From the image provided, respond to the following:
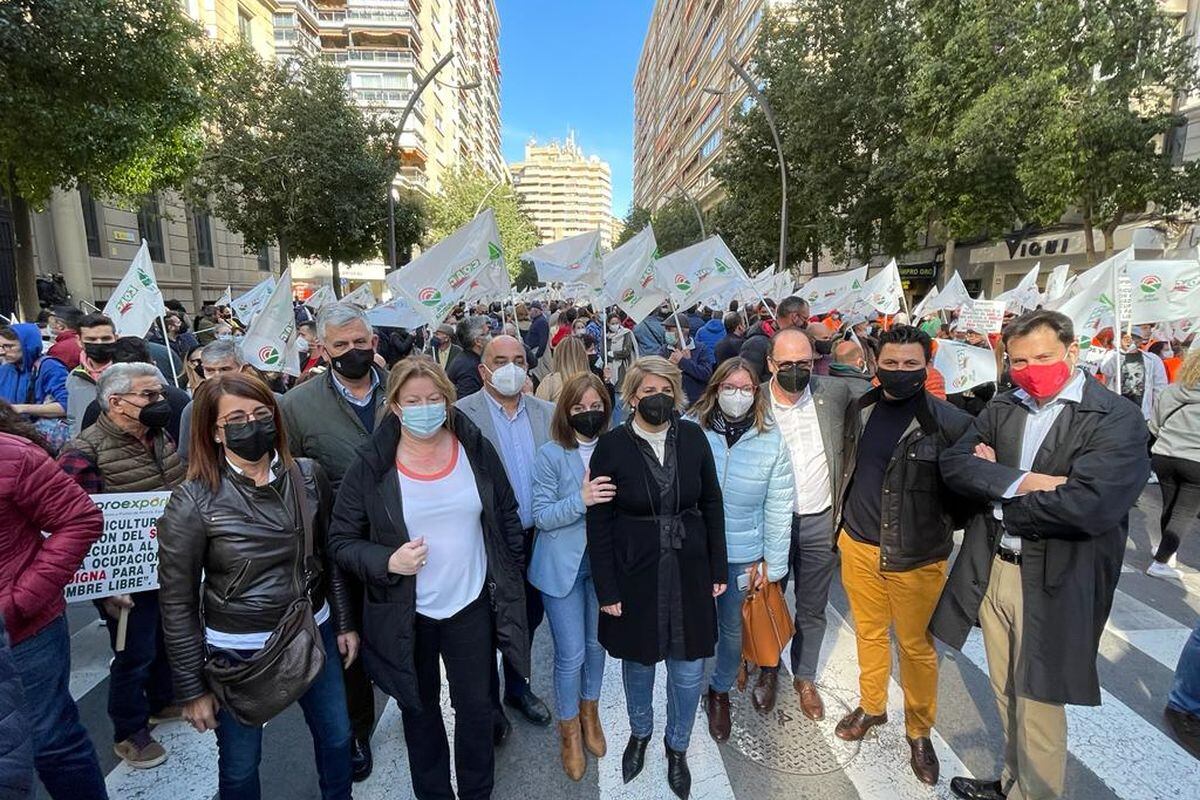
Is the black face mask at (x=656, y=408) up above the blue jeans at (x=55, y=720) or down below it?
above

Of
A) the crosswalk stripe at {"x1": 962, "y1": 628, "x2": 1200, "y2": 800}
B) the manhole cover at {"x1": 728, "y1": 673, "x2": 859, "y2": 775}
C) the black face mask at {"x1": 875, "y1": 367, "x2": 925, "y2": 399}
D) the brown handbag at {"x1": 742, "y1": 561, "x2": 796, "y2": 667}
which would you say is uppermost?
the black face mask at {"x1": 875, "y1": 367, "x2": 925, "y2": 399}

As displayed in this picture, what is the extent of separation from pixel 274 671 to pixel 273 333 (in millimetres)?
3676

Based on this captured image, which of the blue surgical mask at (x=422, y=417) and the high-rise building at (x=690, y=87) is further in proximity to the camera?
the high-rise building at (x=690, y=87)

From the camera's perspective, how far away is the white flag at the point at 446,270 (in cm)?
592

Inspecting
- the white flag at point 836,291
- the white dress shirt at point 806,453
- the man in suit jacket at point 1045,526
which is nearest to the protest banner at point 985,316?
the white flag at point 836,291

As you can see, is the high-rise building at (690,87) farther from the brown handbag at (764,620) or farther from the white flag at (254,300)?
the brown handbag at (764,620)

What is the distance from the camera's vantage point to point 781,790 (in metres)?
2.78

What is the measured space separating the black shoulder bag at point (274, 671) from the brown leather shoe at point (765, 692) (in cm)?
234

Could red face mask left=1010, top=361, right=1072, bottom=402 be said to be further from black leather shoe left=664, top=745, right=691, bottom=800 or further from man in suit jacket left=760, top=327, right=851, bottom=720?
black leather shoe left=664, top=745, right=691, bottom=800

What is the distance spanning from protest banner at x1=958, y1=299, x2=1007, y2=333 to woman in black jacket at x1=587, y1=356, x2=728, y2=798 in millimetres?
9021

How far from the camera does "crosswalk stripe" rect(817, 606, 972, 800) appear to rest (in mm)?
2773

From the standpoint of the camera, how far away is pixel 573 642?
2.91 m

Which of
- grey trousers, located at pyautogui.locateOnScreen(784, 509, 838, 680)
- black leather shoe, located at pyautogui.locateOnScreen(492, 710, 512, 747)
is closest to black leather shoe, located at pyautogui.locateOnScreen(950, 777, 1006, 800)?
grey trousers, located at pyautogui.locateOnScreen(784, 509, 838, 680)

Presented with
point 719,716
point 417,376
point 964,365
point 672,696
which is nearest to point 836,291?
point 964,365
